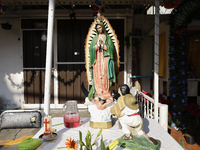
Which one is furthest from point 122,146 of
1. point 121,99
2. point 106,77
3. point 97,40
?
point 97,40

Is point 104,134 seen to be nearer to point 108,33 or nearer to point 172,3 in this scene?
point 108,33

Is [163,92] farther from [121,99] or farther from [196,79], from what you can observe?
[121,99]

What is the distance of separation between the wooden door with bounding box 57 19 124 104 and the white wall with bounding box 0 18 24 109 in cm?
124

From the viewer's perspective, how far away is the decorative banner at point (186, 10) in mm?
2795

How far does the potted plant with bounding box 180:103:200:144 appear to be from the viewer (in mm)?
2602

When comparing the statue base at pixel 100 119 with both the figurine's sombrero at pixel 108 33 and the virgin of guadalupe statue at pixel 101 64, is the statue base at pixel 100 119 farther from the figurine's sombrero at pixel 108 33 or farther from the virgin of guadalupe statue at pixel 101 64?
the figurine's sombrero at pixel 108 33

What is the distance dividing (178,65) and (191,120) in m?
1.11

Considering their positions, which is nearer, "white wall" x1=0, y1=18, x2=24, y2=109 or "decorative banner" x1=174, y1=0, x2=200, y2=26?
"decorative banner" x1=174, y1=0, x2=200, y2=26

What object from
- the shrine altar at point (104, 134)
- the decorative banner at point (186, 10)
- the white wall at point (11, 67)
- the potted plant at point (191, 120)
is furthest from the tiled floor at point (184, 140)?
the white wall at point (11, 67)

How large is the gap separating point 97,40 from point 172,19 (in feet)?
7.16

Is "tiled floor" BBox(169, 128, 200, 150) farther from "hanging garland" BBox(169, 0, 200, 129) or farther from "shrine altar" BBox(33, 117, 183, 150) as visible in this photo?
"shrine altar" BBox(33, 117, 183, 150)

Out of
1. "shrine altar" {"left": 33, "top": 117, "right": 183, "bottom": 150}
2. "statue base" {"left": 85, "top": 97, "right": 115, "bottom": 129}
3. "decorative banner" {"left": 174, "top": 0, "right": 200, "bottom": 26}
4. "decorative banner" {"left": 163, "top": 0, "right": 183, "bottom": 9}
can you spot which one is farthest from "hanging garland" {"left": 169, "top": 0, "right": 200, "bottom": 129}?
"statue base" {"left": 85, "top": 97, "right": 115, "bottom": 129}

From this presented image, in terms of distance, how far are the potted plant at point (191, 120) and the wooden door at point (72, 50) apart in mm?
1961

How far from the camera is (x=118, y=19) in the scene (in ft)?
14.2
